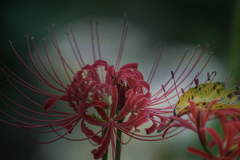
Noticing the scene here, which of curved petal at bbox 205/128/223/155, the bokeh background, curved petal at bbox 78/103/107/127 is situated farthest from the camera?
the bokeh background

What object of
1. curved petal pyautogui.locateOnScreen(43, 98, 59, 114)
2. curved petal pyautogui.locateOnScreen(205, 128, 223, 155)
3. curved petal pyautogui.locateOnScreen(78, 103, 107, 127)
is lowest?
curved petal pyautogui.locateOnScreen(205, 128, 223, 155)

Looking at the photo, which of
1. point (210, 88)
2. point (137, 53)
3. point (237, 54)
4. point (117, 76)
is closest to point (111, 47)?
point (137, 53)

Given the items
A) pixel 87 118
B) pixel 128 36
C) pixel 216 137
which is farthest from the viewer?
pixel 128 36

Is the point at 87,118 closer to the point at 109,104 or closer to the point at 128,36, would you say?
the point at 109,104

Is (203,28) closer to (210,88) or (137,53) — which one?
(137,53)

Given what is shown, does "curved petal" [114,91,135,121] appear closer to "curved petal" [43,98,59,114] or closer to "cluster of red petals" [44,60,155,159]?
"cluster of red petals" [44,60,155,159]

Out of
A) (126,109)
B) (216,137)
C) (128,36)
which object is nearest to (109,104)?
(126,109)

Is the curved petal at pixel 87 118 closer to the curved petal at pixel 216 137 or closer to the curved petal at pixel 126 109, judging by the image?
the curved petal at pixel 126 109

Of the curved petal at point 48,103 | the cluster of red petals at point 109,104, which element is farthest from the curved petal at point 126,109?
the curved petal at point 48,103

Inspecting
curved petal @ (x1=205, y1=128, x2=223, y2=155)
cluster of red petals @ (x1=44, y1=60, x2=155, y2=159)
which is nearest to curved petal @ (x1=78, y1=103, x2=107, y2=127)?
cluster of red petals @ (x1=44, y1=60, x2=155, y2=159)
